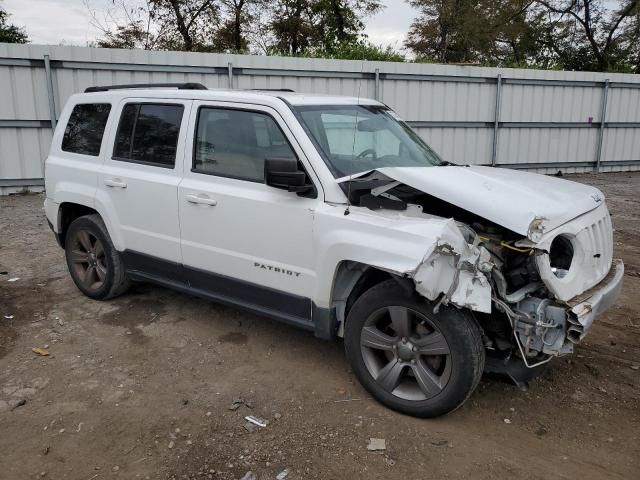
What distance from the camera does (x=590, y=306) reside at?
316cm

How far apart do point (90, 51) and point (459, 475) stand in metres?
10.2

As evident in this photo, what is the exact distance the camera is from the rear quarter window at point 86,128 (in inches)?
201

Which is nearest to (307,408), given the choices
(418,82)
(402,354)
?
(402,354)

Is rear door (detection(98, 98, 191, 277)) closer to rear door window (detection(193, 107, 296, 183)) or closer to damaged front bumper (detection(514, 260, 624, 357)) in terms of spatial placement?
rear door window (detection(193, 107, 296, 183))

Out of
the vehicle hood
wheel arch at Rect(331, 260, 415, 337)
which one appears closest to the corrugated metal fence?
the vehicle hood

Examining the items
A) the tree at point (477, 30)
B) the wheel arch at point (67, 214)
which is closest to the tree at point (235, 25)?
the tree at point (477, 30)

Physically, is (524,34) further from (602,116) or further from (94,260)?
(94,260)

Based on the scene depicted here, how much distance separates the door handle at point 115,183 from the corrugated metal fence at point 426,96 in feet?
21.6

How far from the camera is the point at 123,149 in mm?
4906

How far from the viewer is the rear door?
449 centimetres

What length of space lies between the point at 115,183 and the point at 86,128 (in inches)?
31.5

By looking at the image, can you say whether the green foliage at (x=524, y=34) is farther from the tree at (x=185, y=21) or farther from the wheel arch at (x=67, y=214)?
the wheel arch at (x=67, y=214)

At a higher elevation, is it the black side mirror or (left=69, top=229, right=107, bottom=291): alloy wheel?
the black side mirror

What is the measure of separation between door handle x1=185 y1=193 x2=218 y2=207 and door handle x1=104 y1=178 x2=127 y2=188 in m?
0.80
